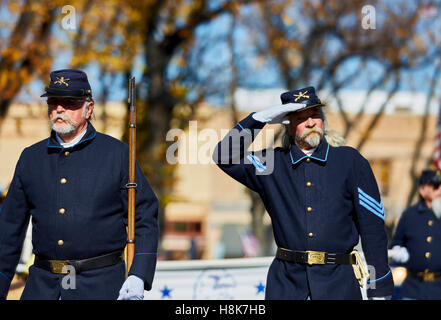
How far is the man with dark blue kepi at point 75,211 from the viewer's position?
4.32 m

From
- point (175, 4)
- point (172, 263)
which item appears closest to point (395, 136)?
point (175, 4)

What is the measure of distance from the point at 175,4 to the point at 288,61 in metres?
3.15

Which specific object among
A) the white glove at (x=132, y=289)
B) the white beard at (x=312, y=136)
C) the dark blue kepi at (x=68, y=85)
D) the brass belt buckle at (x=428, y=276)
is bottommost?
the brass belt buckle at (x=428, y=276)

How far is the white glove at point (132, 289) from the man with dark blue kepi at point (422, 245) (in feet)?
12.9

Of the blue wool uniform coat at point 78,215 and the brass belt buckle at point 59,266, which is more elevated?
the blue wool uniform coat at point 78,215

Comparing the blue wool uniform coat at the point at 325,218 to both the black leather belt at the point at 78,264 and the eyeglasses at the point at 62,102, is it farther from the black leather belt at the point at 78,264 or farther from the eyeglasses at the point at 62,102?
the eyeglasses at the point at 62,102

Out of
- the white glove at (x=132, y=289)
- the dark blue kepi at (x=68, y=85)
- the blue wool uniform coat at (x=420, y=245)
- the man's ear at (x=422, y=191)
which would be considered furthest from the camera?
the man's ear at (x=422, y=191)

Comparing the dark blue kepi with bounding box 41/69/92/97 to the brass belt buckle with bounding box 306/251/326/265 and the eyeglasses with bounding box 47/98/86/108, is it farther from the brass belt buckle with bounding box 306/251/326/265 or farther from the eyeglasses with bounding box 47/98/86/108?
the brass belt buckle with bounding box 306/251/326/265

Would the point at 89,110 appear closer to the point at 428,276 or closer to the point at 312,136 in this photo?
the point at 312,136

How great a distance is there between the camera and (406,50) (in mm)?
16531

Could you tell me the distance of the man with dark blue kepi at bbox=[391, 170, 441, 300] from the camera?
7.27 m

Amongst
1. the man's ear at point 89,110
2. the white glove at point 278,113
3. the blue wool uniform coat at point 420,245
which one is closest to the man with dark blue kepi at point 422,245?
the blue wool uniform coat at point 420,245

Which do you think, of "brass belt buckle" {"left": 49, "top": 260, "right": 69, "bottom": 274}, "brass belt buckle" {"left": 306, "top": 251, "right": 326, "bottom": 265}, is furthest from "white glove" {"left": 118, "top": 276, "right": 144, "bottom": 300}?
"brass belt buckle" {"left": 306, "top": 251, "right": 326, "bottom": 265}
